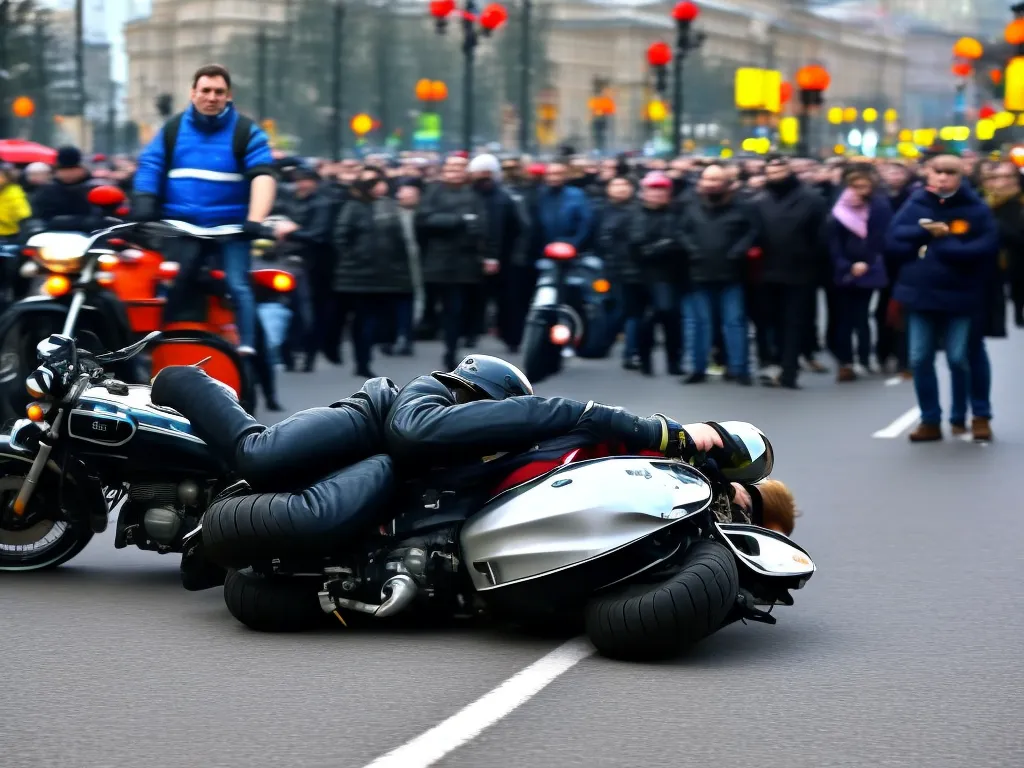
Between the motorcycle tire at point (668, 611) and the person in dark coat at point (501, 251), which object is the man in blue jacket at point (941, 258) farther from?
the motorcycle tire at point (668, 611)

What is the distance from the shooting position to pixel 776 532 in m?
7.20

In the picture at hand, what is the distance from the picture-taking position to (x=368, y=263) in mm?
18406

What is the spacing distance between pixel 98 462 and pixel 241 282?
3.76 metres

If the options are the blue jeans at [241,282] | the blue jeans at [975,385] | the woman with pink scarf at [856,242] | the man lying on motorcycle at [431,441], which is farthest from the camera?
the woman with pink scarf at [856,242]

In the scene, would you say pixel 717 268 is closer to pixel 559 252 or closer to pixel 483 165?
pixel 559 252

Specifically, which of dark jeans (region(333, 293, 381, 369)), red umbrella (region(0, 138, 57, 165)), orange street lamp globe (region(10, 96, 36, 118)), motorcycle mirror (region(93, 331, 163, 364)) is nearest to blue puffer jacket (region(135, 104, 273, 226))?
motorcycle mirror (region(93, 331, 163, 364))

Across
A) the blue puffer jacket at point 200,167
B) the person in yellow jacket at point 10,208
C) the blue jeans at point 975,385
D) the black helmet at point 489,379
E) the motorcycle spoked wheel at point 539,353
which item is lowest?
the motorcycle spoked wheel at point 539,353

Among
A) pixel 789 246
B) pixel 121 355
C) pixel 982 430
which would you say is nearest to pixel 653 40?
pixel 789 246

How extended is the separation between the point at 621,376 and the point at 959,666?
12.4 metres

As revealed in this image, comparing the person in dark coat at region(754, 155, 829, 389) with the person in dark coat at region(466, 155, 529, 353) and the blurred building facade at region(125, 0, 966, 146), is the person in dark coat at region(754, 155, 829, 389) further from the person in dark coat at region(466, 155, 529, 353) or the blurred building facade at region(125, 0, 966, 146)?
the blurred building facade at region(125, 0, 966, 146)

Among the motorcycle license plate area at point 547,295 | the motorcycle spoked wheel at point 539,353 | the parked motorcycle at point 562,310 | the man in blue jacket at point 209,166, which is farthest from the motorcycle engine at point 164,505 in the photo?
the motorcycle license plate area at point 547,295

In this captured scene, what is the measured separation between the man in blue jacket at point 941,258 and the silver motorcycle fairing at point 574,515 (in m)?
7.30

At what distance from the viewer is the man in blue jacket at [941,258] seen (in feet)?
44.9

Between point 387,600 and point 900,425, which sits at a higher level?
point 387,600
